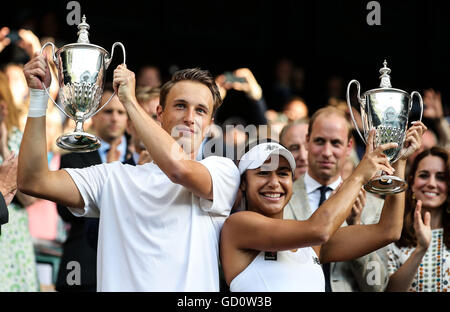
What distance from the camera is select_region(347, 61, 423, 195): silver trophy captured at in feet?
12.3

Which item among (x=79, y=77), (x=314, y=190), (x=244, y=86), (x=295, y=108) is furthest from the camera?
(x=295, y=108)

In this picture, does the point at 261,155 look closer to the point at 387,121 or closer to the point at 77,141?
the point at 387,121

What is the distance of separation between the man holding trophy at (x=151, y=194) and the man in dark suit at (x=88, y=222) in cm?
113

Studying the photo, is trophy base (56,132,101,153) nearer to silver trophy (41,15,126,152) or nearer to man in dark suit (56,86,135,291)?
silver trophy (41,15,126,152)

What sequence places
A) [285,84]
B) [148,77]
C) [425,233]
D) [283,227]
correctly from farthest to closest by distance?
[285,84]
[148,77]
[425,233]
[283,227]

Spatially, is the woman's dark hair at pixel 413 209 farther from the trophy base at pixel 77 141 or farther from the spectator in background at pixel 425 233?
the trophy base at pixel 77 141

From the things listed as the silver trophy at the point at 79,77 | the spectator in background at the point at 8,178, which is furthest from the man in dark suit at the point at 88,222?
the silver trophy at the point at 79,77

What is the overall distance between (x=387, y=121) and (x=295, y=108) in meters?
5.00

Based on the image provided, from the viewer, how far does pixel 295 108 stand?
29.0 feet

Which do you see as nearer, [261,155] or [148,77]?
[261,155]

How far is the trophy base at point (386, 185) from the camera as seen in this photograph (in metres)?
3.73

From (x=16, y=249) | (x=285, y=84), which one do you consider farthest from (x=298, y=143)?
(x=285, y=84)
